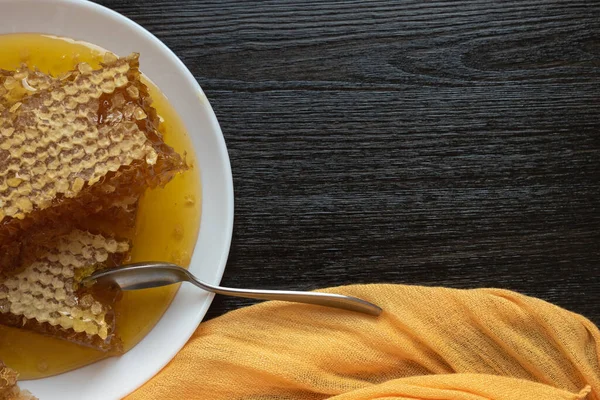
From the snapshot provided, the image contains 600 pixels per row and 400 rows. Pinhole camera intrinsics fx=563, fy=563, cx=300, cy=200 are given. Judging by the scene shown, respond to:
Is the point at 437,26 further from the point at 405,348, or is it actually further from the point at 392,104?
the point at 405,348

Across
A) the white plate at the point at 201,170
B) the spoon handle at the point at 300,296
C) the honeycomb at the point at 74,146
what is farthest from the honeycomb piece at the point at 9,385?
the spoon handle at the point at 300,296

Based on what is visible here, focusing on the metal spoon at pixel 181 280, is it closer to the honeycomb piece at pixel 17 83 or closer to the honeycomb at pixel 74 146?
the honeycomb at pixel 74 146

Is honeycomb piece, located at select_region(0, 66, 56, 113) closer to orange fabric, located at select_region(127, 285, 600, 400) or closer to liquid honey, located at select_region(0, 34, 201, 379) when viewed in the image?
liquid honey, located at select_region(0, 34, 201, 379)

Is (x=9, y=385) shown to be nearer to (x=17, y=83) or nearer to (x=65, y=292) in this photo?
(x=65, y=292)

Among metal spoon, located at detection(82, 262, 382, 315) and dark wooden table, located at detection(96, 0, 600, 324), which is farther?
dark wooden table, located at detection(96, 0, 600, 324)

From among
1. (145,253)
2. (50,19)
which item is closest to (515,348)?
(145,253)

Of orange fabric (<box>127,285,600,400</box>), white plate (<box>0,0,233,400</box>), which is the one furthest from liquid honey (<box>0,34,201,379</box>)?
orange fabric (<box>127,285,600,400</box>)
